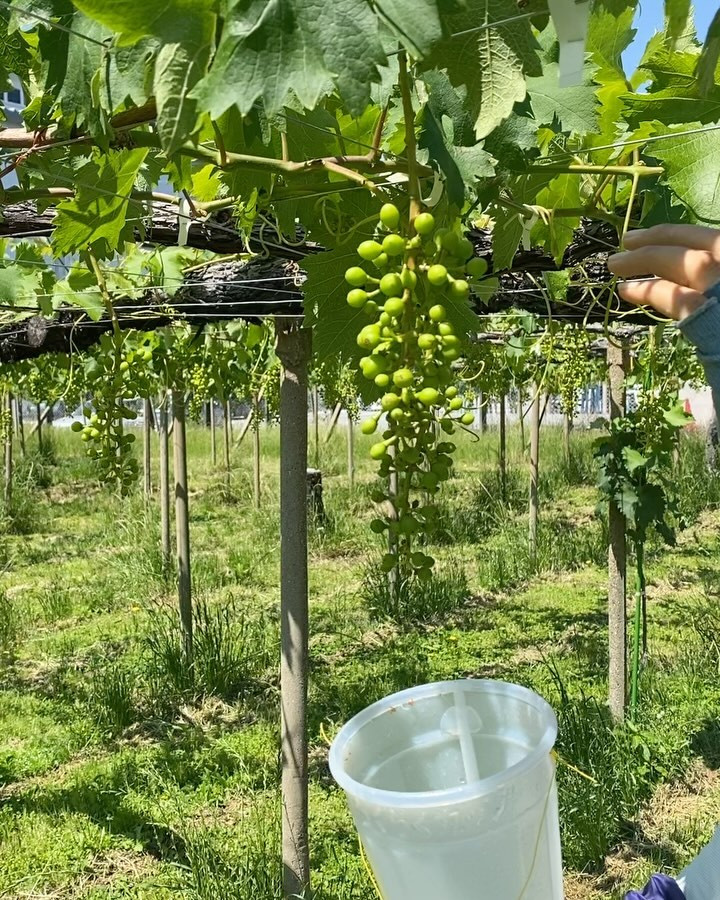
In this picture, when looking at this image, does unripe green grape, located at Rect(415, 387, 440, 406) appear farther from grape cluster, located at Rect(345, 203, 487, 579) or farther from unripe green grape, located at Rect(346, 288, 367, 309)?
unripe green grape, located at Rect(346, 288, 367, 309)

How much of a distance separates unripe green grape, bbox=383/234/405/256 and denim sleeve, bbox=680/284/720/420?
0.28 metres

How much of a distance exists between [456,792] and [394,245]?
55 cm

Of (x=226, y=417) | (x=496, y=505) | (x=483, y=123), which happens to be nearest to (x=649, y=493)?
(x=483, y=123)

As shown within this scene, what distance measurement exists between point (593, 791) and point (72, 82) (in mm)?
3011

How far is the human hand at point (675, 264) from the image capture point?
0.84m

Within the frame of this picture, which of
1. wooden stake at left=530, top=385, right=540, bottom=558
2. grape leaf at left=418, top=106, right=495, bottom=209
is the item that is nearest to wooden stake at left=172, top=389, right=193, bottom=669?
wooden stake at left=530, top=385, right=540, bottom=558

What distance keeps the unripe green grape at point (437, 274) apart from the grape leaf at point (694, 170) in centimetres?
77

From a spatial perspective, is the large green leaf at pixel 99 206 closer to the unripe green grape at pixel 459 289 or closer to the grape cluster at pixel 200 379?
the unripe green grape at pixel 459 289

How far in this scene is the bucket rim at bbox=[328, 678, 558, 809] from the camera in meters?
0.88

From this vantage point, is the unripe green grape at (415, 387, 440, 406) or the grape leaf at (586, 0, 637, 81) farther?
the grape leaf at (586, 0, 637, 81)

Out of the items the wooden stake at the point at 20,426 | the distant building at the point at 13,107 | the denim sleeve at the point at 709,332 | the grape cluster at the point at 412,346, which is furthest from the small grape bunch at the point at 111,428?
the wooden stake at the point at 20,426

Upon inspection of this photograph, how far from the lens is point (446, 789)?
3.34 ft

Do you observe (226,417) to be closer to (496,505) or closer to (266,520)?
(266,520)

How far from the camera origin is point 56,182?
5.86ft
